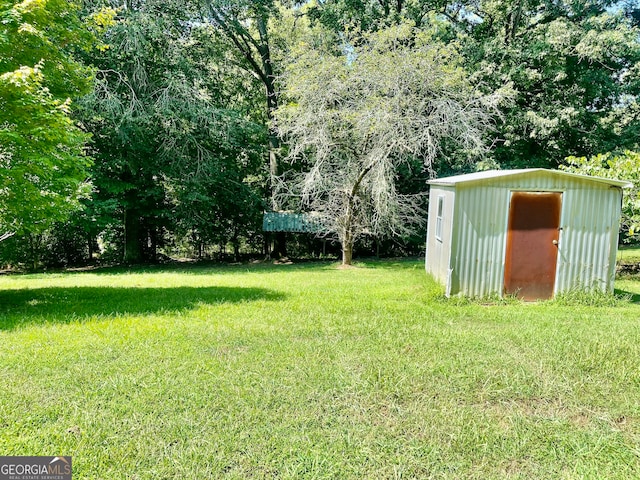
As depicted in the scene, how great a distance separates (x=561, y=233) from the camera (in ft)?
22.7

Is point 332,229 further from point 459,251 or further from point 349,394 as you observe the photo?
point 349,394

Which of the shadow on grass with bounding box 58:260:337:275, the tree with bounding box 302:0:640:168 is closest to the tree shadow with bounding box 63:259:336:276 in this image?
the shadow on grass with bounding box 58:260:337:275

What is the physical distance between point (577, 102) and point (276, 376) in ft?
45.7

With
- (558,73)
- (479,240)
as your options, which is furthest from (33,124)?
(558,73)

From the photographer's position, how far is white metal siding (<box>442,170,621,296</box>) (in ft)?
22.4

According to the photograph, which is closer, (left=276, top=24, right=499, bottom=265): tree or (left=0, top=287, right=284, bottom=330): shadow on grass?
(left=0, top=287, right=284, bottom=330): shadow on grass

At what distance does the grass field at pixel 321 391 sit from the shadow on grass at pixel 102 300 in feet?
0.26

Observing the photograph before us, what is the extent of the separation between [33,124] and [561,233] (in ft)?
25.5

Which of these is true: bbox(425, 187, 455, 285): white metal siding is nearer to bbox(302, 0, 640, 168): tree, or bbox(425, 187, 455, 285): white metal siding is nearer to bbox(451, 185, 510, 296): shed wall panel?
bbox(451, 185, 510, 296): shed wall panel


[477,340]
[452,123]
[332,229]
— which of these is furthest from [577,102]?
[477,340]

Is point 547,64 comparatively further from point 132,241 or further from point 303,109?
point 132,241

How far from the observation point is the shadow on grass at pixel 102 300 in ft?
18.5

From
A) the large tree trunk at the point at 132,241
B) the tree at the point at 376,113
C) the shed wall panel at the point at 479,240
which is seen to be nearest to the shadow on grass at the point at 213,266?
the large tree trunk at the point at 132,241

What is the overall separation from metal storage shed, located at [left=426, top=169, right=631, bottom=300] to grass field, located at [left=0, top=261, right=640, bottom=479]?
0.98 metres
